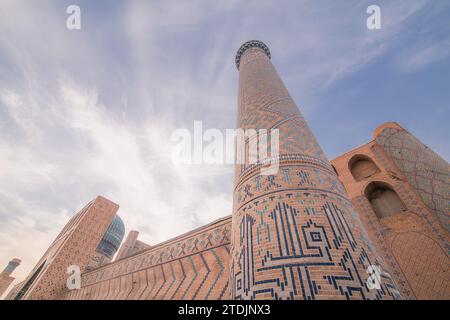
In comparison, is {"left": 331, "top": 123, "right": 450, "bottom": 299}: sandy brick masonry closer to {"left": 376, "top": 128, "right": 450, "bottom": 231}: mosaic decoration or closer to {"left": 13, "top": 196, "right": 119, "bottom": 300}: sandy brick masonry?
{"left": 376, "top": 128, "right": 450, "bottom": 231}: mosaic decoration

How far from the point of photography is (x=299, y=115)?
4094 mm

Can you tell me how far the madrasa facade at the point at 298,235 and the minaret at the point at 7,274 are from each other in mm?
11695

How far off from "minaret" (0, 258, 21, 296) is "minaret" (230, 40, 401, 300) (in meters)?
24.5

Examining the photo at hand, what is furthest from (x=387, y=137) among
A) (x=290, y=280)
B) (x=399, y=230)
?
(x=290, y=280)

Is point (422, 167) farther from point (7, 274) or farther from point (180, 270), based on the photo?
point (7, 274)

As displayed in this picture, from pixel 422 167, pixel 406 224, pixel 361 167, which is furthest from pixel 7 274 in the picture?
pixel 422 167

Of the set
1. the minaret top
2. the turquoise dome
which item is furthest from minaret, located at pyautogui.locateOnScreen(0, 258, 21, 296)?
the minaret top

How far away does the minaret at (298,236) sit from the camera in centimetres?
178

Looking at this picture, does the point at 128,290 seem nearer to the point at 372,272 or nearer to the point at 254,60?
the point at 372,272

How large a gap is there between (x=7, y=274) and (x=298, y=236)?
26080 mm

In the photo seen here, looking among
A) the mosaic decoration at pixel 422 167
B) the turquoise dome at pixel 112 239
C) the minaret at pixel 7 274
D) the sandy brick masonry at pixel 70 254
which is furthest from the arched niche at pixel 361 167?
the minaret at pixel 7 274

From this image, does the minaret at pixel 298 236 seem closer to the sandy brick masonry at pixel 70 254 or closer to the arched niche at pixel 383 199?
the arched niche at pixel 383 199

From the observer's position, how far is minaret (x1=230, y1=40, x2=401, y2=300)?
178 centimetres
